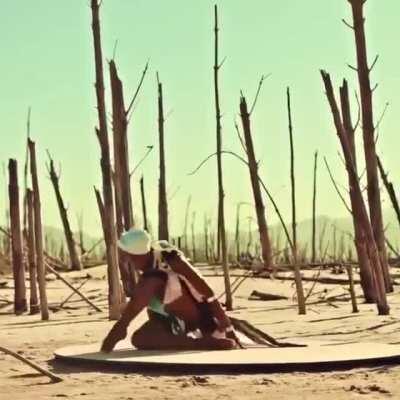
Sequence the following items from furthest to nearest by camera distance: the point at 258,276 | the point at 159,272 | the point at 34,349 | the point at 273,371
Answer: the point at 258,276 → the point at 34,349 → the point at 159,272 → the point at 273,371

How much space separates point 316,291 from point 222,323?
26.0ft

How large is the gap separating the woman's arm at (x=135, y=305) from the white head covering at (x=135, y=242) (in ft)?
0.69

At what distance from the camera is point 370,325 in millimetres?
9109

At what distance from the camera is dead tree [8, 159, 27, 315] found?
42.4ft

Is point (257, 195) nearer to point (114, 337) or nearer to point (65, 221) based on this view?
point (65, 221)

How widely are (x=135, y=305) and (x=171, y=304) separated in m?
0.34

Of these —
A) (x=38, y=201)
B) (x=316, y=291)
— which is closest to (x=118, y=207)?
(x=38, y=201)

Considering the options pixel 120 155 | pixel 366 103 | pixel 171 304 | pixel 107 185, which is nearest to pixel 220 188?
pixel 120 155

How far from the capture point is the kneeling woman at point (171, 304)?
22.2 ft

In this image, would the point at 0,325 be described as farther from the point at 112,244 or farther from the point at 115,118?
the point at 115,118

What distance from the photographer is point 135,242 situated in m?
6.79

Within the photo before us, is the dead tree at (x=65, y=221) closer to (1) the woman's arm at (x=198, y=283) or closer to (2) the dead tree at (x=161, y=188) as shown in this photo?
(2) the dead tree at (x=161, y=188)

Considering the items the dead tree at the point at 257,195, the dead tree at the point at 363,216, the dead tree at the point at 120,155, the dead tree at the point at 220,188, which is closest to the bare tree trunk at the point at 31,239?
the dead tree at the point at 120,155

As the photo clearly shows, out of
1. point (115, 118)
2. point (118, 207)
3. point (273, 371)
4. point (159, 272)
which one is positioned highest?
point (115, 118)
